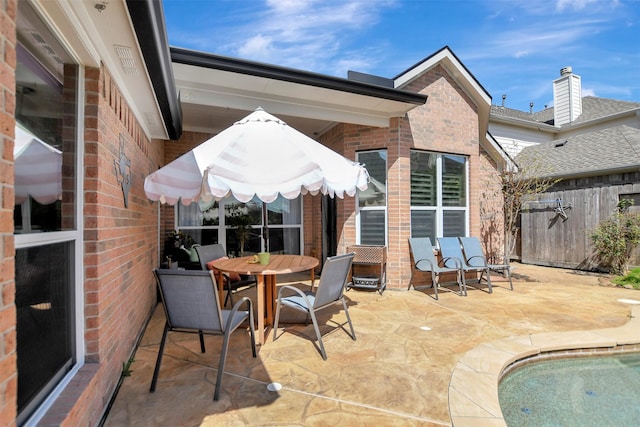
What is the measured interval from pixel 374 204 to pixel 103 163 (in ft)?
17.7

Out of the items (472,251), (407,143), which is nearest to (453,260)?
(472,251)

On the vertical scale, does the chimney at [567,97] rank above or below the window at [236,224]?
above

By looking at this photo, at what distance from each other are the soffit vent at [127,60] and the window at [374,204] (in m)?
4.93

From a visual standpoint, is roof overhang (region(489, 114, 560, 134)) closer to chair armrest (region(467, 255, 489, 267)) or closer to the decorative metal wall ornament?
chair armrest (region(467, 255, 489, 267))

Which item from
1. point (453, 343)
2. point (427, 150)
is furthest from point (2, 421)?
point (427, 150)

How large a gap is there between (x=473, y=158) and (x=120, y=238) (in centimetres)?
731

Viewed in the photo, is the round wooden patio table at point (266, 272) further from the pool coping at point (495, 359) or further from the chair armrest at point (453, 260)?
the chair armrest at point (453, 260)

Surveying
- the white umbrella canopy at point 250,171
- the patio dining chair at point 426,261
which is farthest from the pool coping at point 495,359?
the white umbrella canopy at point 250,171

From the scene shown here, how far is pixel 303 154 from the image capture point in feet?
12.7

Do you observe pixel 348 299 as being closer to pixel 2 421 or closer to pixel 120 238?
pixel 120 238

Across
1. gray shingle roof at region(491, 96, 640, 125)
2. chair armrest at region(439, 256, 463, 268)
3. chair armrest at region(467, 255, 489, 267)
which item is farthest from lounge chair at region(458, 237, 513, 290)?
gray shingle roof at region(491, 96, 640, 125)

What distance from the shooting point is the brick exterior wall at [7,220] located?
1.10m

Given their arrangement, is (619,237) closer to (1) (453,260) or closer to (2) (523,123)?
(1) (453,260)

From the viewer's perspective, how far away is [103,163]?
252 centimetres
